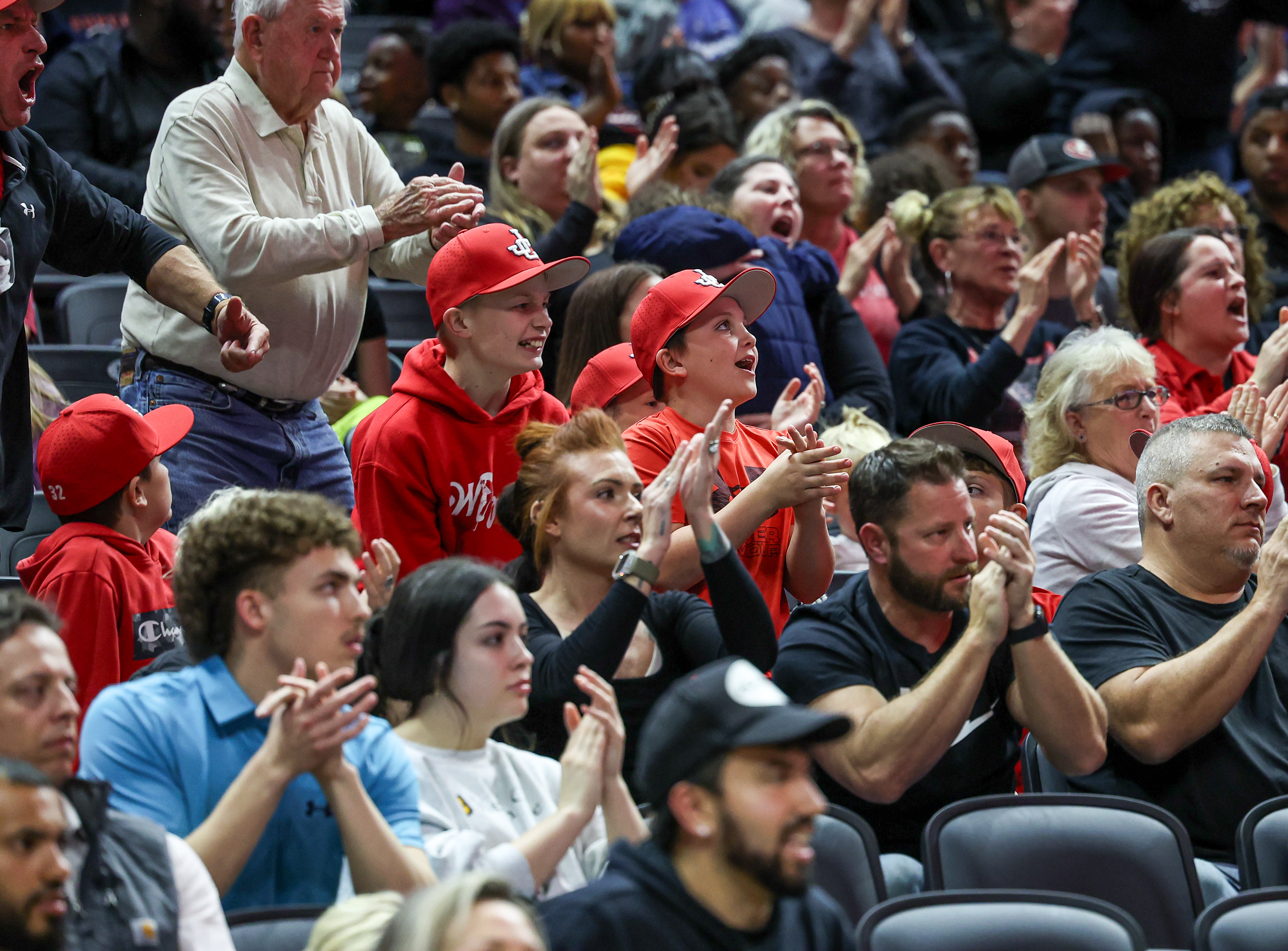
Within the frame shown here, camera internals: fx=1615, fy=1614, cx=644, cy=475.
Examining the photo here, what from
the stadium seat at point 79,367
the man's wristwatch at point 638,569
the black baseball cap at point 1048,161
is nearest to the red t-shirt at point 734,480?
the man's wristwatch at point 638,569

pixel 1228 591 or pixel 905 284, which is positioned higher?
pixel 905 284

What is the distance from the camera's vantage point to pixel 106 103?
5.66 metres

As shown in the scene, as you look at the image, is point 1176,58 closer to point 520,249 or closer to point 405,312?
point 405,312

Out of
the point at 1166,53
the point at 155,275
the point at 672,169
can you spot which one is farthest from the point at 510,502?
the point at 1166,53

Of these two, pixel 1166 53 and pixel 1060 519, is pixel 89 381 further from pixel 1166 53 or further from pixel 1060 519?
pixel 1166 53

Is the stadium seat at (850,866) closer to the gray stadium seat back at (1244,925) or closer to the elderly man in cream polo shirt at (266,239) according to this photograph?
the gray stadium seat back at (1244,925)

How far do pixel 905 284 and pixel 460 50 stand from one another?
203 cm

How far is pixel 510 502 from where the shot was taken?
349 centimetres

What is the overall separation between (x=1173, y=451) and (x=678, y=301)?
123 centimetres

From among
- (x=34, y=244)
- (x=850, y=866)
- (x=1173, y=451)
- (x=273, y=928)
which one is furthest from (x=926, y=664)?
(x=34, y=244)

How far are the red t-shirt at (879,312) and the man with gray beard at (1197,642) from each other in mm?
2092

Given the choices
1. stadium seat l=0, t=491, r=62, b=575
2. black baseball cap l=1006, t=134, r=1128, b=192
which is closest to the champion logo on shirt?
stadium seat l=0, t=491, r=62, b=575

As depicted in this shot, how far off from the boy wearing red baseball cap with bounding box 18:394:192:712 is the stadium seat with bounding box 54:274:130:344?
2.20 metres

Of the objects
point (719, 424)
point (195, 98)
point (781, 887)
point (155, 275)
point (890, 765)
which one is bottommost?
point (890, 765)
